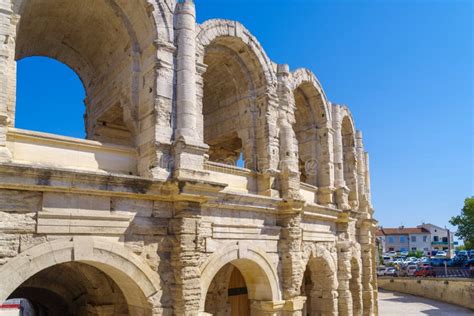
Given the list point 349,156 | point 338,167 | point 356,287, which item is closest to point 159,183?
point 338,167

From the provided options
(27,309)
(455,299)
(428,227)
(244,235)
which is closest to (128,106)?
(244,235)

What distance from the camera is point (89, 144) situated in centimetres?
793

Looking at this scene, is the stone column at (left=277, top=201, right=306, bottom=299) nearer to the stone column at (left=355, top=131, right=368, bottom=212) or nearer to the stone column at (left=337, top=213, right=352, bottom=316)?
the stone column at (left=337, top=213, right=352, bottom=316)

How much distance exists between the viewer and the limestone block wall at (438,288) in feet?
80.2

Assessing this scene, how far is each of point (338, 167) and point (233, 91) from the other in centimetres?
484

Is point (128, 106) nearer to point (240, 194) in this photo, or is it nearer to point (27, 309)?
point (240, 194)

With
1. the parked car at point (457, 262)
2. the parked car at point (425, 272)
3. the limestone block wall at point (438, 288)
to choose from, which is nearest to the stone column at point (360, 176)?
the limestone block wall at point (438, 288)

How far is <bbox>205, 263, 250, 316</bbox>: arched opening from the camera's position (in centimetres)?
1155

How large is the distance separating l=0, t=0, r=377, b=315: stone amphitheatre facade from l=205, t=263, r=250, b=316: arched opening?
37mm

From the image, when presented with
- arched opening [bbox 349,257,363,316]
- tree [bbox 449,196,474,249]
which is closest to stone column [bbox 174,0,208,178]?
arched opening [bbox 349,257,363,316]

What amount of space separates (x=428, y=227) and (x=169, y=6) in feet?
234

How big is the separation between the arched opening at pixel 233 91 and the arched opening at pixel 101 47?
6.45 feet

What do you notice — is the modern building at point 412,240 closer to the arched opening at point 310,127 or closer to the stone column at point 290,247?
the arched opening at point 310,127

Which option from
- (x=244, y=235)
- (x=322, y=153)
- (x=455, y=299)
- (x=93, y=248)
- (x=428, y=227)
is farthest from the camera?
(x=428, y=227)
